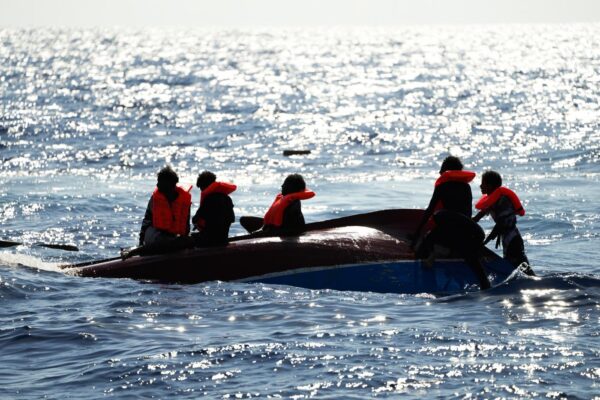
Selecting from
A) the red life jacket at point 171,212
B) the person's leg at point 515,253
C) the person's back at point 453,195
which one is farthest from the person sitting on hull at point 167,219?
the person's leg at point 515,253

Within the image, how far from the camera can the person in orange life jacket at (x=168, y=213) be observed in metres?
13.7

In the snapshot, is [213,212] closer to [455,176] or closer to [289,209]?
[289,209]

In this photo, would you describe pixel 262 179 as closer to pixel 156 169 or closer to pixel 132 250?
pixel 156 169

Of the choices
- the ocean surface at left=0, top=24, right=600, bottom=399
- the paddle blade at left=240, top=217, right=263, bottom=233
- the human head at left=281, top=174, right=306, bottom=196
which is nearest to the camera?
the ocean surface at left=0, top=24, right=600, bottom=399

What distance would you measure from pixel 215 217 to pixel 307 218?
30.4 ft

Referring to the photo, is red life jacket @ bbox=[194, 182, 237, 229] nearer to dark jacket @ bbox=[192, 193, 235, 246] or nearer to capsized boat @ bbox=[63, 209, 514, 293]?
dark jacket @ bbox=[192, 193, 235, 246]

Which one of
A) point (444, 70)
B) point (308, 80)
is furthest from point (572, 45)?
point (308, 80)

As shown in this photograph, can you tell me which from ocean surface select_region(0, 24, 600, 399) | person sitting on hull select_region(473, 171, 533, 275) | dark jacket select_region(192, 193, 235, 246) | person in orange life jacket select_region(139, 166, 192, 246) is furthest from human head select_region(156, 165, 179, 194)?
person sitting on hull select_region(473, 171, 533, 275)

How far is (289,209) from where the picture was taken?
14.0 m

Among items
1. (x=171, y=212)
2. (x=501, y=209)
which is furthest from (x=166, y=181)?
(x=501, y=209)

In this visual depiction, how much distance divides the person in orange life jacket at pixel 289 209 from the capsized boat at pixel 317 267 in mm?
257

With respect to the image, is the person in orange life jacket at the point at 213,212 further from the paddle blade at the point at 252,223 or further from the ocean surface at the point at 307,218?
the paddle blade at the point at 252,223

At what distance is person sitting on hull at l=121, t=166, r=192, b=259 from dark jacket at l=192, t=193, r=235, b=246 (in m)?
0.25

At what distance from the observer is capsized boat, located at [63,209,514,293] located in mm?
13352
